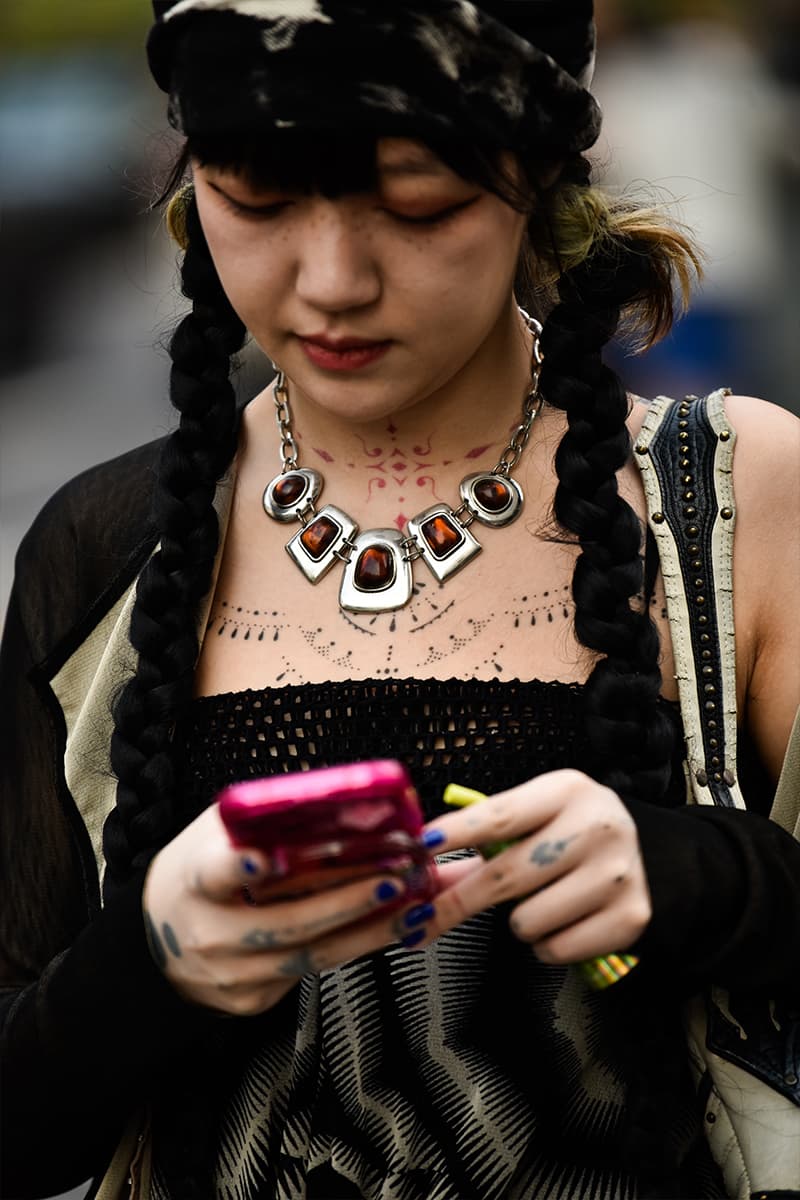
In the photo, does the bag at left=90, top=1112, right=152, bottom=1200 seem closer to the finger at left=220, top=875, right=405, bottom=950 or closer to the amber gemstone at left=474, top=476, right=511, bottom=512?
the finger at left=220, top=875, right=405, bottom=950

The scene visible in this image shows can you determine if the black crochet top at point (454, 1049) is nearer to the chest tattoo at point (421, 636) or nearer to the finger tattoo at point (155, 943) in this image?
the chest tattoo at point (421, 636)

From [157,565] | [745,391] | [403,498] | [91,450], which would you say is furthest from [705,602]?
[91,450]

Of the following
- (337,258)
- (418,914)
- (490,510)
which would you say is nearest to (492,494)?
(490,510)

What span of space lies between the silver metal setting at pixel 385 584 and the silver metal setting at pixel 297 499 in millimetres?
70

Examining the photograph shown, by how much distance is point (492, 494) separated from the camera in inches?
65.5

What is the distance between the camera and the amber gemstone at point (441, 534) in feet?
5.39

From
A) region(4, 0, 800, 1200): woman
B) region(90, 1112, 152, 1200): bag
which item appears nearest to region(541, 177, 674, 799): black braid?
region(4, 0, 800, 1200): woman

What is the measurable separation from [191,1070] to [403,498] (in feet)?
2.00

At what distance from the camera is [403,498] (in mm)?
1679

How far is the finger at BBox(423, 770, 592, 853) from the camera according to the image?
1207 mm

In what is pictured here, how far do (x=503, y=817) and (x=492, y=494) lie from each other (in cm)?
52

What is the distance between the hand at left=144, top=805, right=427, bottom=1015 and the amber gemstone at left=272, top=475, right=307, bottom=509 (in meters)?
0.47

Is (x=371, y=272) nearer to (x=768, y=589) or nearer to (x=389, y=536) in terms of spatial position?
(x=389, y=536)

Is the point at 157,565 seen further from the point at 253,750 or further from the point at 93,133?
the point at 93,133
